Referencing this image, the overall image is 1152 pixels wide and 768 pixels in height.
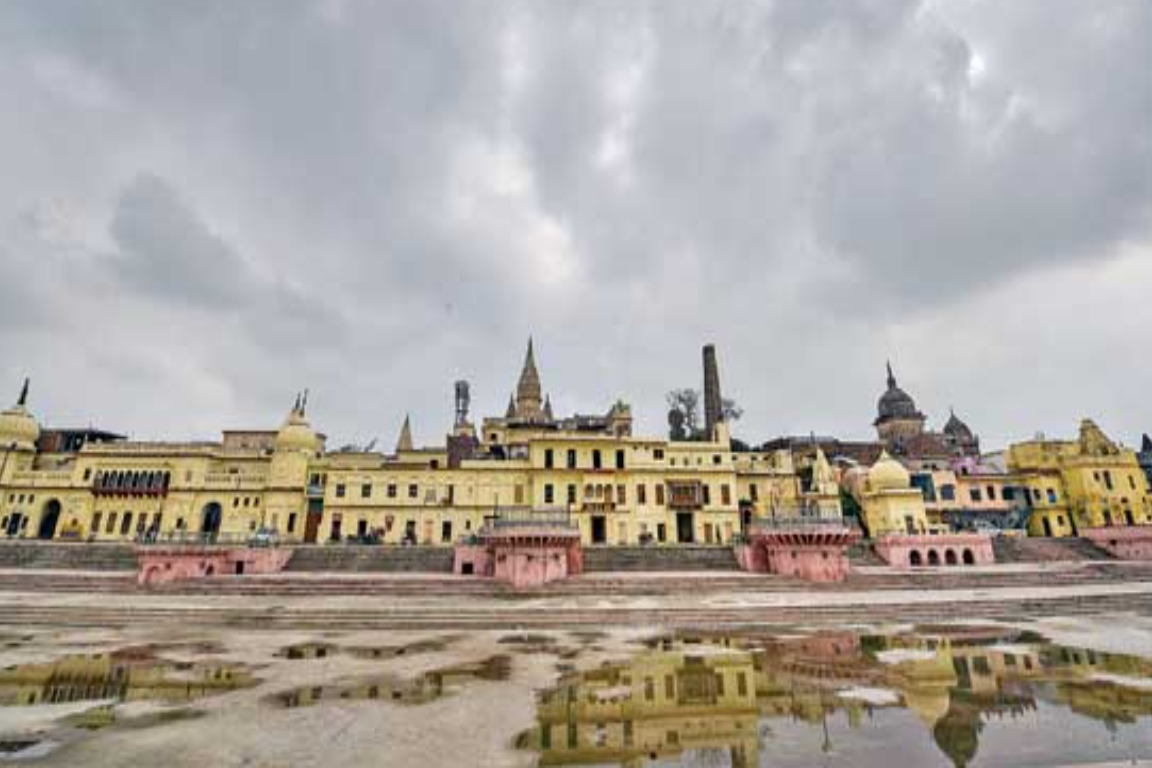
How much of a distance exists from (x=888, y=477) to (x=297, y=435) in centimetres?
5150

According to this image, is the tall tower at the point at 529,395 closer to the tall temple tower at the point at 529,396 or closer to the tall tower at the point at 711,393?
the tall temple tower at the point at 529,396

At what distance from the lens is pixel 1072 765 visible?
605 centimetres

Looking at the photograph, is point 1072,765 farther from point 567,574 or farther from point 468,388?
point 468,388

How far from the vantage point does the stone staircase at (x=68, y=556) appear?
34.1 m

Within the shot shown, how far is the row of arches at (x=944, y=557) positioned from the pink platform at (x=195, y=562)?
4191cm

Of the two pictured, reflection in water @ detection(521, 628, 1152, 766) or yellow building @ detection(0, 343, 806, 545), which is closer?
reflection in water @ detection(521, 628, 1152, 766)

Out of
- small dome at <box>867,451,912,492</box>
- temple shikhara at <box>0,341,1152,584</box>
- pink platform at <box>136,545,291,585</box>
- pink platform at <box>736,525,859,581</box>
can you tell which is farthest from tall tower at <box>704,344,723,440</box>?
pink platform at <box>136,545,291,585</box>

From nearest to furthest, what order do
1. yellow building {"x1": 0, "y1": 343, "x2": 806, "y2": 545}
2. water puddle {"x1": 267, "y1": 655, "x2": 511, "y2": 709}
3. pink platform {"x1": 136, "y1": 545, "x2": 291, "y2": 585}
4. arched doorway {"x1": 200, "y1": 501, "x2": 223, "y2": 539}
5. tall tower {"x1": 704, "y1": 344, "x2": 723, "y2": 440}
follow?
water puddle {"x1": 267, "y1": 655, "x2": 511, "y2": 709}, pink platform {"x1": 136, "y1": 545, "x2": 291, "y2": 585}, yellow building {"x1": 0, "y1": 343, "x2": 806, "y2": 545}, arched doorway {"x1": 200, "y1": 501, "x2": 223, "y2": 539}, tall tower {"x1": 704, "y1": 344, "x2": 723, "y2": 440}

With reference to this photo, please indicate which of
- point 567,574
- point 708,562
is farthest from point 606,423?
point 567,574

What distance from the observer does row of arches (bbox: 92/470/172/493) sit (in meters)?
49.4

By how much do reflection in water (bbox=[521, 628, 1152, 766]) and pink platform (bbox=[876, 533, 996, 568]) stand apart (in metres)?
27.5

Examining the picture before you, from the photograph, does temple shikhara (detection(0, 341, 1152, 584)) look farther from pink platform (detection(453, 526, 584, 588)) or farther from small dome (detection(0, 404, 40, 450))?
pink platform (detection(453, 526, 584, 588))

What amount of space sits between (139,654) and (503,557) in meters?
15.8

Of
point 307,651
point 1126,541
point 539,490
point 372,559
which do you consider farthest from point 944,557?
point 307,651
